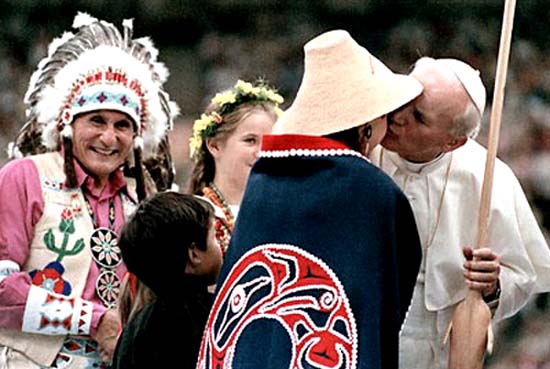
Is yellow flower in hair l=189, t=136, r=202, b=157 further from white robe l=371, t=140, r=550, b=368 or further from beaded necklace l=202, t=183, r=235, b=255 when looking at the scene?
white robe l=371, t=140, r=550, b=368

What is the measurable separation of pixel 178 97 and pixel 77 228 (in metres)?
5.28

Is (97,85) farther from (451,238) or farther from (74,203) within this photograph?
(451,238)

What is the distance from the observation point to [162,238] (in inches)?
150

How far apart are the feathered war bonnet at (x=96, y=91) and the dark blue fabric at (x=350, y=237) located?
100cm

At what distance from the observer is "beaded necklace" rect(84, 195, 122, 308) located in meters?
4.35

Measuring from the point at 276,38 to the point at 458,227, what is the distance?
598cm

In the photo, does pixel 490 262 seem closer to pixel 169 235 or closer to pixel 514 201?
pixel 514 201

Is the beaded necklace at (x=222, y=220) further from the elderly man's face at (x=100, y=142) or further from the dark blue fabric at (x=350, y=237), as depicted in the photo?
Result: the dark blue fabric at (x=350, y=237)

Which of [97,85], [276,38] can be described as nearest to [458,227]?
[97,85]

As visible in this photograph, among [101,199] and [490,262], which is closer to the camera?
[490,262]

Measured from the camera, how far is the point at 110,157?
4445 mm

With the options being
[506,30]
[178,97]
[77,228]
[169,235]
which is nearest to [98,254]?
[77,228]

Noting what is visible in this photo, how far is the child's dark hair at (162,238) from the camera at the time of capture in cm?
379

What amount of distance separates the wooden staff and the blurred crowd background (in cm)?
512
